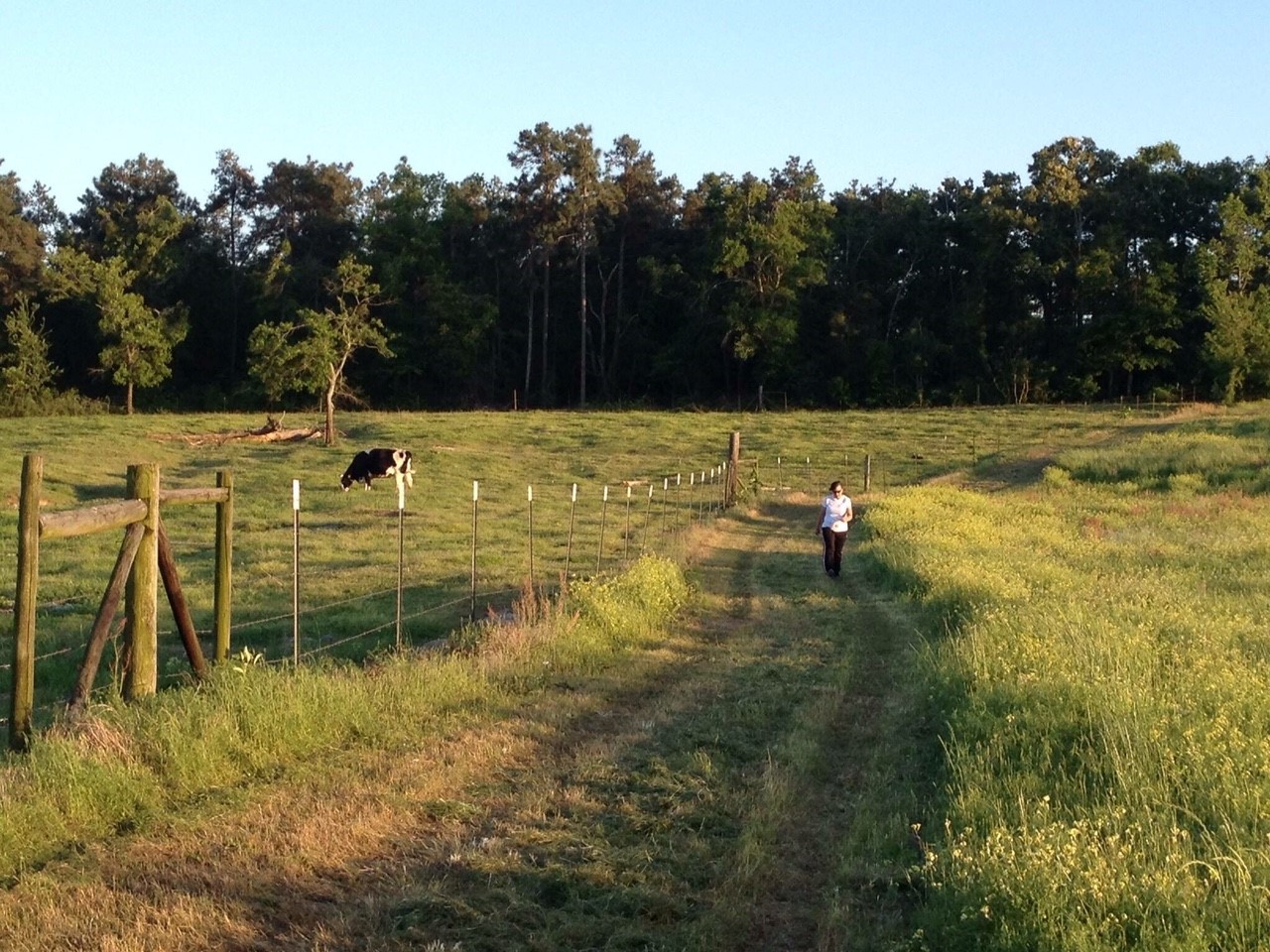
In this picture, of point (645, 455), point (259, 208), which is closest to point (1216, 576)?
point (645, 455)

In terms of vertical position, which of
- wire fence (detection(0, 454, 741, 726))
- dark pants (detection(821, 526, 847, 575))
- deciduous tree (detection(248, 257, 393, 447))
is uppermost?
deciduous tree (detection(248, 257, 393, 447))

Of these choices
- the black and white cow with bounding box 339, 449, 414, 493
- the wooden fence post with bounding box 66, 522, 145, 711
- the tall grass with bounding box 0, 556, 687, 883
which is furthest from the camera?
the black and white cow with bounding box 339, 449, 414, 493

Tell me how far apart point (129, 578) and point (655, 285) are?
2443 inches

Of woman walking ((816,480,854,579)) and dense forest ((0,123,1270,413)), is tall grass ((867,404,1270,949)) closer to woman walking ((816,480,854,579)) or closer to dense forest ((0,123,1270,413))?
woman walking ((816,480,854,579))

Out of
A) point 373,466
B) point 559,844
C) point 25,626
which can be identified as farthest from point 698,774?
point 373,466

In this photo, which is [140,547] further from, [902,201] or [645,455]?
[902,201]

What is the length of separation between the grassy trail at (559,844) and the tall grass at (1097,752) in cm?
42

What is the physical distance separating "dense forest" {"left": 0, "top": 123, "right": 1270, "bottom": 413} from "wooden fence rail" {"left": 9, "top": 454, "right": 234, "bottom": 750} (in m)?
52.5

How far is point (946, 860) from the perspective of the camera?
18.0 feet

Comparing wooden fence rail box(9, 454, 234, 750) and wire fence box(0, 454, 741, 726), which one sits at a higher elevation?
wooden fence rail box(9, 454, 234, 750)

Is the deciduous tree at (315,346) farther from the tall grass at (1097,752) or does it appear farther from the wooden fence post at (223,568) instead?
the wooden fence post at (223,568)

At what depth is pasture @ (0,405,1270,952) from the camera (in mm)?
5145

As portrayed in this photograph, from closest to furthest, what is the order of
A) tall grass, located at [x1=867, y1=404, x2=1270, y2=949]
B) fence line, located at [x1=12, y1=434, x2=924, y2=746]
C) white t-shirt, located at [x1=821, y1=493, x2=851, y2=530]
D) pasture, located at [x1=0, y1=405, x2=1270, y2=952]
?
tall grass, located at [x1=867, y1=404, x2=1270, y2=949] < pasture, located at [x1=0, y1=405, x2=1270, y2=952] < fence line, located at [x1=12, y1=434, x2=924, y2=746] < white t-shirt, located at [x1=821, y1=493, x2=851, y2=530]

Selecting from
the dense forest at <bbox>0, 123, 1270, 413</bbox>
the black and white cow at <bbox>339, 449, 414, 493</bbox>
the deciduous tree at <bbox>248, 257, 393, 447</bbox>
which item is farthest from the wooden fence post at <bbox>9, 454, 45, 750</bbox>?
the dense forest at <bbox>0, 123, 1270, 413</bbox>
